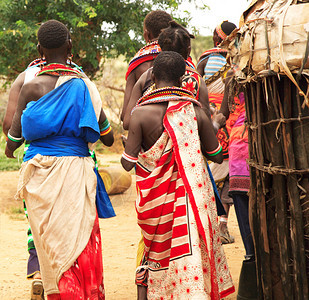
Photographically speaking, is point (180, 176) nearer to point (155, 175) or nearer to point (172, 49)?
point (155, 175)

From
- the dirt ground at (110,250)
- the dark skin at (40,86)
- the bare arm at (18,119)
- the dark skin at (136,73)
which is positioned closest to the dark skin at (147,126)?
the dark skin at (40,86)

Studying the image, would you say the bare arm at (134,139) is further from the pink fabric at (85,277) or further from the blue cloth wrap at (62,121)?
the pink fabric at (85,277)

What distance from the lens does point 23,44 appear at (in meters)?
8.21

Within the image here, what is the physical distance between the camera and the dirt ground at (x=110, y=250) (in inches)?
184

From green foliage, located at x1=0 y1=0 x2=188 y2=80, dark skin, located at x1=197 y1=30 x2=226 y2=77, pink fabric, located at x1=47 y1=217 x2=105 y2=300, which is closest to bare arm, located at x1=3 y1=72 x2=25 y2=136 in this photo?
pink fabric, located at x1=47 y1=217 x2=105 y2=300

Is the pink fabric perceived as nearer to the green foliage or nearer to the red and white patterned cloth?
the red and white patterned cloth

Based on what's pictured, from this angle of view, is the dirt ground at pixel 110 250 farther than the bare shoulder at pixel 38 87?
Yes

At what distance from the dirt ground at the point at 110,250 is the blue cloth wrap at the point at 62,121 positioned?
4.83 ft

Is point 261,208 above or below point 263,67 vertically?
below

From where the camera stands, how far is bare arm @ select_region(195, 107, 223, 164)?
340cm

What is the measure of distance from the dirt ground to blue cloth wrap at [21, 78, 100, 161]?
1472mm

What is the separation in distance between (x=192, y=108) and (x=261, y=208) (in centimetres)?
74

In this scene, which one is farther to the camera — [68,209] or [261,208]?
[68,209]

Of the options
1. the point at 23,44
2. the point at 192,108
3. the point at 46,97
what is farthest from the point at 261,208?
the point at 23,44
